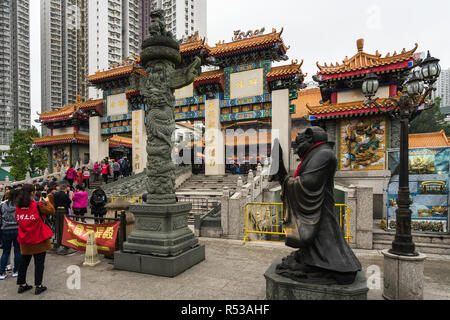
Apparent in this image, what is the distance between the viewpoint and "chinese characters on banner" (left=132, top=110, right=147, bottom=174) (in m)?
20.7

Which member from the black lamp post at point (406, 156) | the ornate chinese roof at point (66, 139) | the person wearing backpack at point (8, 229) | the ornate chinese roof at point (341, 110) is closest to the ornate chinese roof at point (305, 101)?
the ornate chinese roof at point (341, 110)

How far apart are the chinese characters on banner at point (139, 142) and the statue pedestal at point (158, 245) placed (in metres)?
16.0

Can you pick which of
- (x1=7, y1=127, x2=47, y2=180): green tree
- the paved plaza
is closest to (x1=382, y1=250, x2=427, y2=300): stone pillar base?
the paved plaza

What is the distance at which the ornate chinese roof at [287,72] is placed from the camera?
1588 cm

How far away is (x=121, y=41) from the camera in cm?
6303

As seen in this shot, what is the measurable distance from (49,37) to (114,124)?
210 ft

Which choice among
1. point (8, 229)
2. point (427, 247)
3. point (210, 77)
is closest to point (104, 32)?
point (210, 77)

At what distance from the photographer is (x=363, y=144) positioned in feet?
43.4

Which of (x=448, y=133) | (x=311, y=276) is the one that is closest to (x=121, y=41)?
(x=448, y=133)

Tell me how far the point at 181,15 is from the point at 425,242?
76.7 meters

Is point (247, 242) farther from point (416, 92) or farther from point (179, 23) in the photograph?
point (179, 23)

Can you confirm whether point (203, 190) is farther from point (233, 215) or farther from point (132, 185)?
point (233, 215)

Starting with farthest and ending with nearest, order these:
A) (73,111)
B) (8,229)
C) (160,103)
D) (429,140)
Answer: (73,111) → (429,140) → (160,103) → (8,229)

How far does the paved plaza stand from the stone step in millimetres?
731
